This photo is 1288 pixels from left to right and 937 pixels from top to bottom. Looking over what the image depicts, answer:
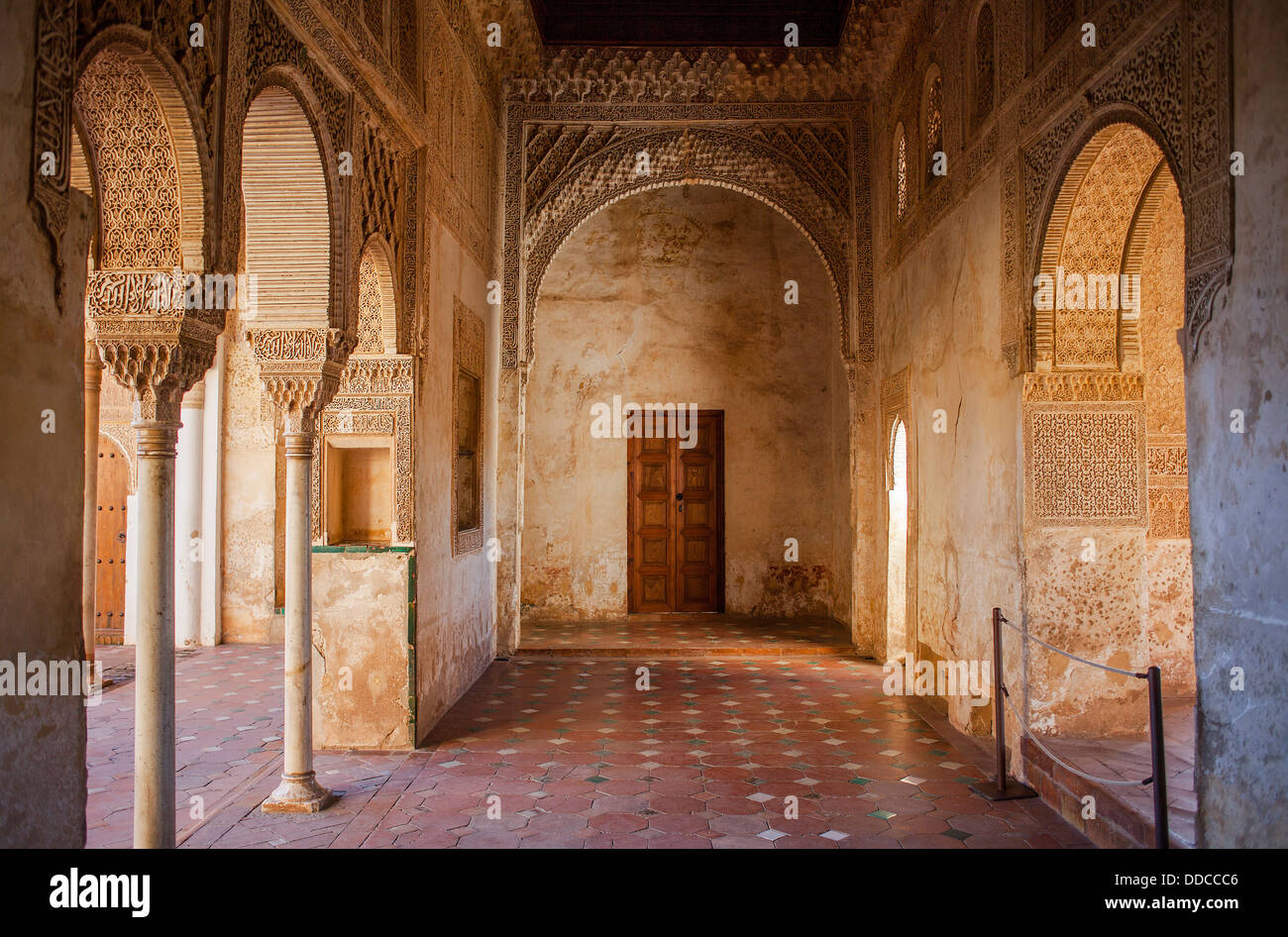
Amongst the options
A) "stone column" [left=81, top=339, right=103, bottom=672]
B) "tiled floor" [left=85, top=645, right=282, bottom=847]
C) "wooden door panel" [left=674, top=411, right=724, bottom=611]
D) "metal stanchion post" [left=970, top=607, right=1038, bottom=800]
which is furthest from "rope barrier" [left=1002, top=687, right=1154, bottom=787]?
"stone column" [left=81, top=339, right=103, bottom=672]

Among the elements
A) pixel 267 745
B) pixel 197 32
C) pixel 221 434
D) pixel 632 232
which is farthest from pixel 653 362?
pixel 197 32

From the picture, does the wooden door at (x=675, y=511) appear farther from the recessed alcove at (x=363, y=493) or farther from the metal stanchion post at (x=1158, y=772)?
the metal stanchion post at (x=1158, y=772)

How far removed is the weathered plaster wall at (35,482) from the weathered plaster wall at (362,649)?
10.3 ft

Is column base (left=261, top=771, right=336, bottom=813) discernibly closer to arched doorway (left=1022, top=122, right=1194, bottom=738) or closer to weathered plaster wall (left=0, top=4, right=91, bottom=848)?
weathered plaster wall (left=0, top=4, right=91, bottom=848)

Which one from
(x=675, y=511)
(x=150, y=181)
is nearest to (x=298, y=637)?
(x=150, y=181)

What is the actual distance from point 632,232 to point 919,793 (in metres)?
8.53

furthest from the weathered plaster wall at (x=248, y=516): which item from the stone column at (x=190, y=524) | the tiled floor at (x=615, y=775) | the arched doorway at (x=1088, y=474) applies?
the arched doorway at (x=1088, y=474)

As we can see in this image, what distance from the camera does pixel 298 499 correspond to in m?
4.82

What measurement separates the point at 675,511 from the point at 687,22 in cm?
575

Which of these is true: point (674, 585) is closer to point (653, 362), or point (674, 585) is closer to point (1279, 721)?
point (653, 362)

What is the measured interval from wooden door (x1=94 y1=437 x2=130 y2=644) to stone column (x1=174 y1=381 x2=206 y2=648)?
1.92ft

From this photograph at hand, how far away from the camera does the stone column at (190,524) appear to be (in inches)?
387

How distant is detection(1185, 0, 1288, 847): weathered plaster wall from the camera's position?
2.89m
